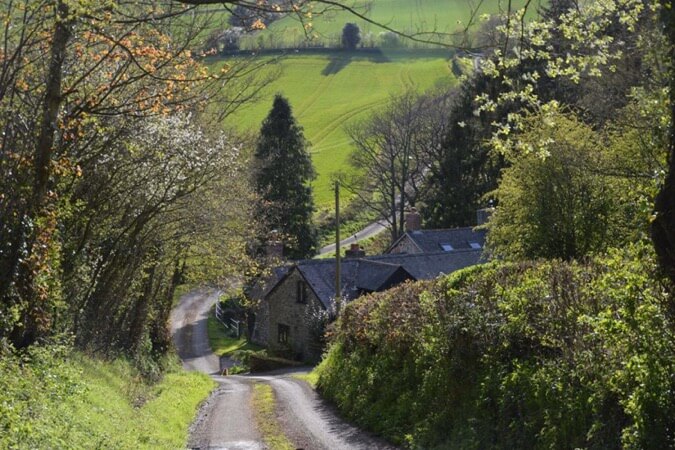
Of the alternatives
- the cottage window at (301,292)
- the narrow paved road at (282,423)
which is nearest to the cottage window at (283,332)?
the cottage window at (301,292)

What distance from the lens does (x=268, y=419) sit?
20969 millimetres

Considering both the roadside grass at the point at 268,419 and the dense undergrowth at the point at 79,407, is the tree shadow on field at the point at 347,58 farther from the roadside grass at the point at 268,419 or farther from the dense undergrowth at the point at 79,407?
the dense undergrowth at the point at 79,407

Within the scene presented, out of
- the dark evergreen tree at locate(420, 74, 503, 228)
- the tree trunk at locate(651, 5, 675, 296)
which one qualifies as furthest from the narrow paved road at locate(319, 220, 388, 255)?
the tree trunk at locate(651, 5, 675, 296)

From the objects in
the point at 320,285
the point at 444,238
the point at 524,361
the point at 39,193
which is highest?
the point at 444,238

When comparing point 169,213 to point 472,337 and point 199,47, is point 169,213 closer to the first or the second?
point 199,47

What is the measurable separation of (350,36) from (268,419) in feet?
285

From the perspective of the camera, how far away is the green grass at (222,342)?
185 ft

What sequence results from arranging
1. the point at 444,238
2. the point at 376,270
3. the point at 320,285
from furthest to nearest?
the point at 444,238, the point at 320,285, the point at 376,270

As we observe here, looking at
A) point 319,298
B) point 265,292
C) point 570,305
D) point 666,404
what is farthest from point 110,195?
point 265,292

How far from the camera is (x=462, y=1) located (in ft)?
30.5

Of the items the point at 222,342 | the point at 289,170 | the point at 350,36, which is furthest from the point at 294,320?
the point at 350,36

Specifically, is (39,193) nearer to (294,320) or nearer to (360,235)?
(294,320)

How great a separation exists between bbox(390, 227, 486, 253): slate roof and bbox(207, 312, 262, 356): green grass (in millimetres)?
12852

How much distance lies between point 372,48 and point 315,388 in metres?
84.4
